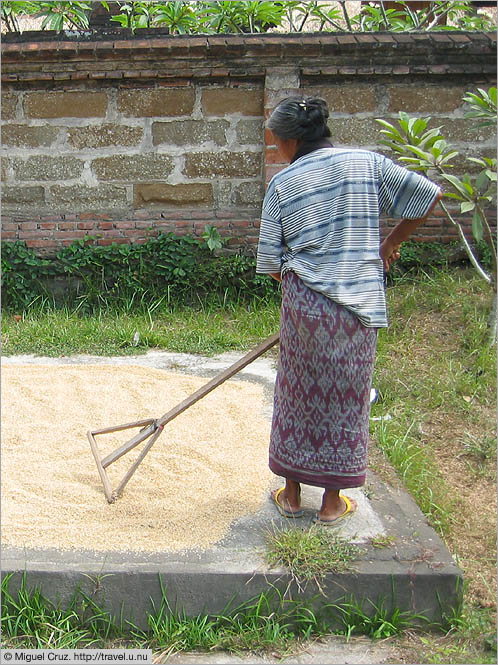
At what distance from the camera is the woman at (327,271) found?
296 cm

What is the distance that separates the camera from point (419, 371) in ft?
17.1

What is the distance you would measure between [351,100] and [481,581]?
447 cm

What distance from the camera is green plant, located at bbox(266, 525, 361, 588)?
2939 millimetres

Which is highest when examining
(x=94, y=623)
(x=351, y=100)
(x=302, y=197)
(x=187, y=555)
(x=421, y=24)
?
(x=421, y=24)

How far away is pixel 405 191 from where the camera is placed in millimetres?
2982

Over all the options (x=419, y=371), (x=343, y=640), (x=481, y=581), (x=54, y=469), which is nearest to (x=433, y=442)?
(x=419, y=371)

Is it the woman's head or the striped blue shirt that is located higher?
the woman's head

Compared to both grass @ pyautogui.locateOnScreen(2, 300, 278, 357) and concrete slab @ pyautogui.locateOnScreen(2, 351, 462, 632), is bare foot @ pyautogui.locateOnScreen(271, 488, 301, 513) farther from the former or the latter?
grass @ pyautogui.locateOnScreen(2, 300, 278, 357)

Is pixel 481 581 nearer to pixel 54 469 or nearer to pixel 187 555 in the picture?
pixel 187 555

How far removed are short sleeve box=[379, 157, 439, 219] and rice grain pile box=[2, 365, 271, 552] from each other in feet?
4.71

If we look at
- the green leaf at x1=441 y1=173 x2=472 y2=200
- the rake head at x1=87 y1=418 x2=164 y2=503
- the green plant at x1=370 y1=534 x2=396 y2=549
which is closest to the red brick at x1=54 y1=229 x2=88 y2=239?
the green leaf at x1=441 y1=173 x2=472 y2=200

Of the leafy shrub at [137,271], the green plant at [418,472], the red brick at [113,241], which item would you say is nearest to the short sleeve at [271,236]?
the green plant at [418,472]

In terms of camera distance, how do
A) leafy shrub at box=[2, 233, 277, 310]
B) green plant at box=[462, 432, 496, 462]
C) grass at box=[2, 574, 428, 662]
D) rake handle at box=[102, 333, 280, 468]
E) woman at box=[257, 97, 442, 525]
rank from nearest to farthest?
grass at box=[2, 574, 428, 662]
woman at box=[257, 97, 442, 525]
rake handle at box=[102, 333, 280, 468]
green plant at box=[462, 432, 496, 462]
leafy shrub at box=[2, 233, 277, 310]

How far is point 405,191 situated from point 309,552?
1427 millimetres
